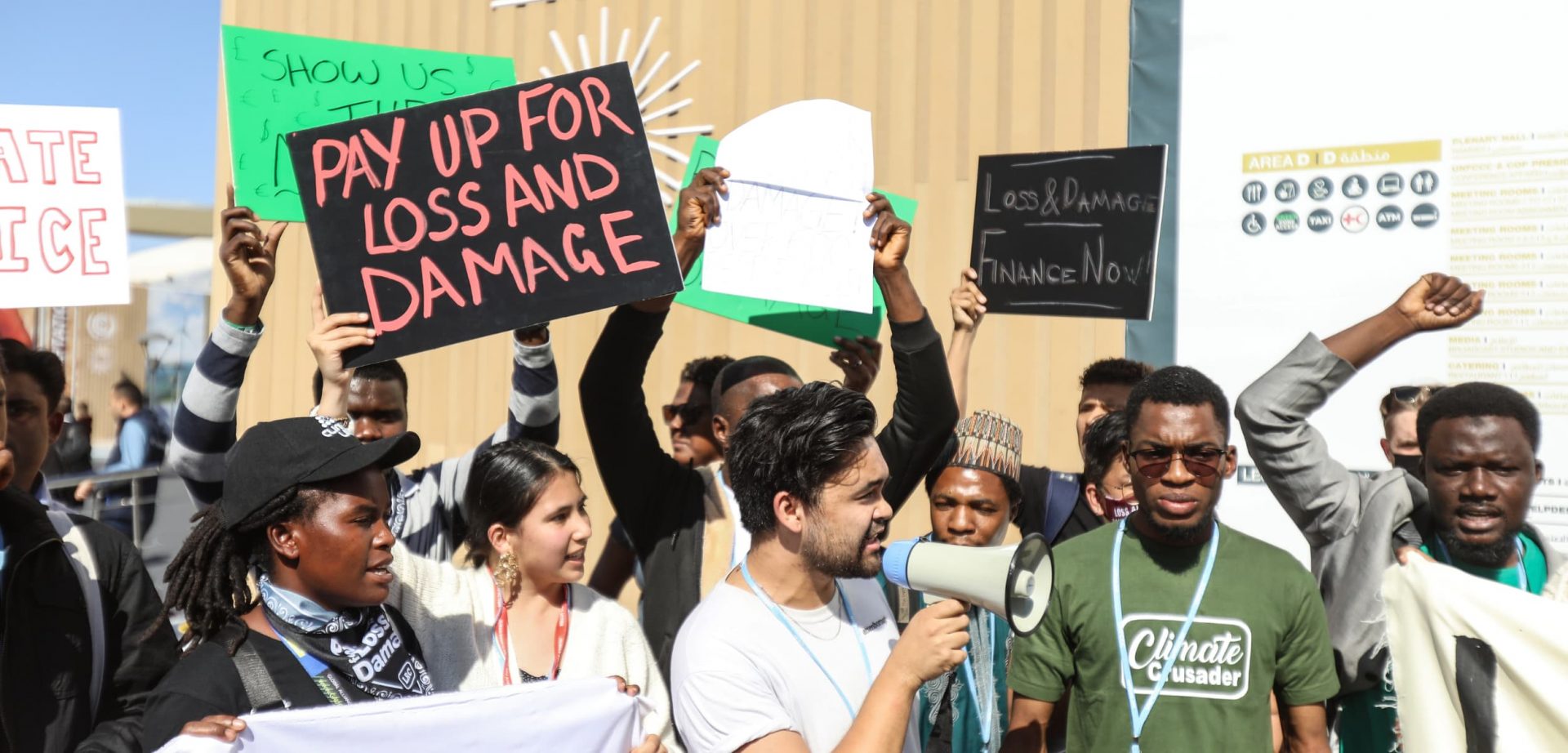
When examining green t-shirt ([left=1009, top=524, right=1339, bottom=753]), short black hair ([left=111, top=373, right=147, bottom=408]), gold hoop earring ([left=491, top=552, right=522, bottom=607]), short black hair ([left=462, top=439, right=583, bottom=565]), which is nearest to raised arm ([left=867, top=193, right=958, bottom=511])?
green t-shirt ([left=1009, top=524, right=1339, bottom=753])

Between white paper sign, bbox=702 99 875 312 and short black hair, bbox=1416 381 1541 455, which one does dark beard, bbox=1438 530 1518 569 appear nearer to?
short black hair, bbox=1416 381 1541 455

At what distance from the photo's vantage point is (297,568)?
8.04 ft

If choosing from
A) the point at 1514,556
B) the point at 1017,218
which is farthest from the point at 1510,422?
the point at 1017,218

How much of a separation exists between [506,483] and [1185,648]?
167 centimetres

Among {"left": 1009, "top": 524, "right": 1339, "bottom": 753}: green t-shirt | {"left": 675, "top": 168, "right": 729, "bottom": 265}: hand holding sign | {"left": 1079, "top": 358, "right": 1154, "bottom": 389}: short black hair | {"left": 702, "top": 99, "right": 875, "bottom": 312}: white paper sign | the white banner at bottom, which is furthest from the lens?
{"left": 1079, "top": 358, "right": 1154, "bottom": 389}: short black hair

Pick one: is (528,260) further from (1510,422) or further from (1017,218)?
(1510,422)

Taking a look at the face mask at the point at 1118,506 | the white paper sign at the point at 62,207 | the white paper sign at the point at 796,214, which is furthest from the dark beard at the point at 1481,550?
the white paper sign at the point at 62,207

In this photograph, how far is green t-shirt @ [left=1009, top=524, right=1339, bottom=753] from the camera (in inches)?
113

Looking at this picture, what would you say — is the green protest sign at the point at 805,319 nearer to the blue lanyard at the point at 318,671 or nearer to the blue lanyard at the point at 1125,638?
the blue lanyard at the point at 1125,638

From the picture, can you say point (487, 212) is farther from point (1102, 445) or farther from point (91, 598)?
point (1102, 445)

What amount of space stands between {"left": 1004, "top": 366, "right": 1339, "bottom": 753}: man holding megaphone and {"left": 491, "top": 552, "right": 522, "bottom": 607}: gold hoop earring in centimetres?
123

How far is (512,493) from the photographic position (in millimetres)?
3307

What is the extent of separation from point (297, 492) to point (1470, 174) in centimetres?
499

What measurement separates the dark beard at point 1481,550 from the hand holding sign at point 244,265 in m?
2.99
